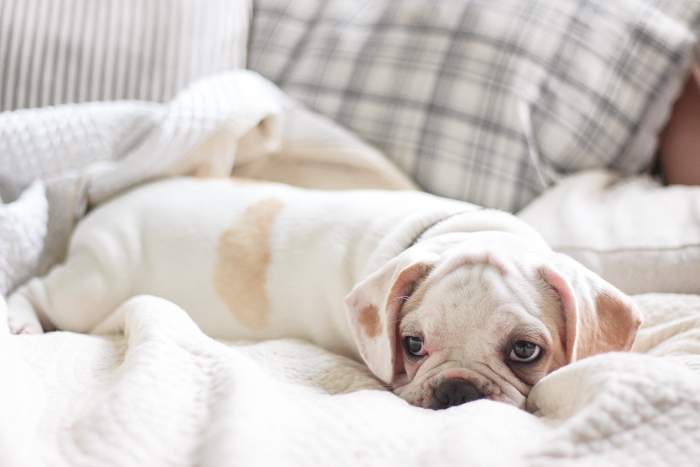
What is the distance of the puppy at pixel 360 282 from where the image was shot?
90cm

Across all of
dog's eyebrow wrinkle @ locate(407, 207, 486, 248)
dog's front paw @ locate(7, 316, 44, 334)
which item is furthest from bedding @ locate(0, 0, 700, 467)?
dog's eyebrow wrinkle @ locate(407, 207, 486, 248)

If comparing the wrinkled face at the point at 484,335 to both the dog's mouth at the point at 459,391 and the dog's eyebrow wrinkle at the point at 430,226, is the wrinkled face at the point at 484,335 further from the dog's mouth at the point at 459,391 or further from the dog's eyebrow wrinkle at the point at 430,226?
the dog's eyebrow wrinkle at the point at 430,226

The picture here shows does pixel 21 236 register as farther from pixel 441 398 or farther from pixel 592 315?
pixel 592 315

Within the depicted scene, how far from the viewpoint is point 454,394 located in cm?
85

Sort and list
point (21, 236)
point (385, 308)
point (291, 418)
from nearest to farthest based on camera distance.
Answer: point (291, 418) < point (385, 308) < point (21, 236)

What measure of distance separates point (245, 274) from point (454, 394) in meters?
0.63

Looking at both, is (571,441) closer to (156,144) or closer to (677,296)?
(677,296)

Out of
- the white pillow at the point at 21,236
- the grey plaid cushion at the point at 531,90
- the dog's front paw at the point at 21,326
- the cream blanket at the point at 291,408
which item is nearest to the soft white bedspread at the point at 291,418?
the cream blanket at the point at 291,408

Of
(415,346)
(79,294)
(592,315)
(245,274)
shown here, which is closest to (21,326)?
(79,294)

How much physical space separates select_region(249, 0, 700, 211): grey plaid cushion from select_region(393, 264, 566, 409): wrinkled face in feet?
2.50

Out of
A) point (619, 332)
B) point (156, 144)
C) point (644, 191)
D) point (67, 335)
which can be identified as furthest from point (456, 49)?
point (67, 335)

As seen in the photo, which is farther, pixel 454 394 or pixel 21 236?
pixel 21 236

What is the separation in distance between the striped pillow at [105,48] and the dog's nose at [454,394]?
1370mm

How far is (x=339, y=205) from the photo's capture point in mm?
1336
